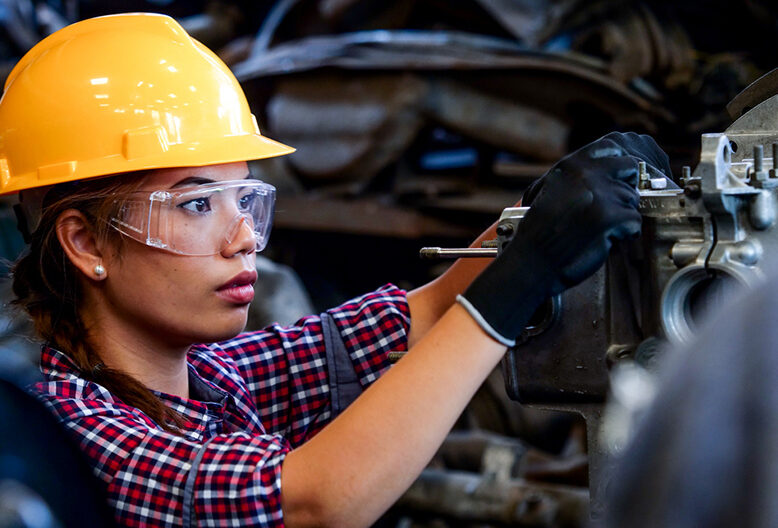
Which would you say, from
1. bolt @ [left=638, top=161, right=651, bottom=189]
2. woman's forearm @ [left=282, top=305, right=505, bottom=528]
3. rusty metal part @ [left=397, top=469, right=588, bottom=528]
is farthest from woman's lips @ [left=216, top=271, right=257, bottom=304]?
rusty metal part @ [left=397, top=469, right=588, bottom=528]

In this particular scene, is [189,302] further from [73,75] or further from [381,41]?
[381,41]

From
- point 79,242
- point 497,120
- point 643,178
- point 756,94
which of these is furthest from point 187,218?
point 497,120

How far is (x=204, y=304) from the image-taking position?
1.35 metres

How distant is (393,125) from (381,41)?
36 centimetres

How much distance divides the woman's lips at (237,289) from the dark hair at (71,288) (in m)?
0.17

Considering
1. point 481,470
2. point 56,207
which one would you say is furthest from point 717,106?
point 56,207

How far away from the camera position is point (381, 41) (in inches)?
150

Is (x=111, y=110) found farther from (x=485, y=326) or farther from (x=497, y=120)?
(x=497, y=120)

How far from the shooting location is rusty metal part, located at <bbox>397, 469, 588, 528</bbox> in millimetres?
2584

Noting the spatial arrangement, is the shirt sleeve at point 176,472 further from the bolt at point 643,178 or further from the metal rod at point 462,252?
the bolt at point 643,178

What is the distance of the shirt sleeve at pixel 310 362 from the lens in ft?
5.21

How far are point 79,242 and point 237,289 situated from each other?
256 mm

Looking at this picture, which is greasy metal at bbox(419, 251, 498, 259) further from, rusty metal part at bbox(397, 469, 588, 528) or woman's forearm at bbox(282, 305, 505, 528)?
rusty metal part at bbox(397, 469, 588, 528)

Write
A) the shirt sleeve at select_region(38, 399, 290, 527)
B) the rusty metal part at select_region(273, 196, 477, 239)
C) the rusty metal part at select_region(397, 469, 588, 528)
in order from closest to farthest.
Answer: the shirt sleeve at select_region(38, 399, 290, 527) → the rusty metal part at select_region(397, 469, 588, 528) → the rusty metal part at select_region(273, 196, 477, 239)
